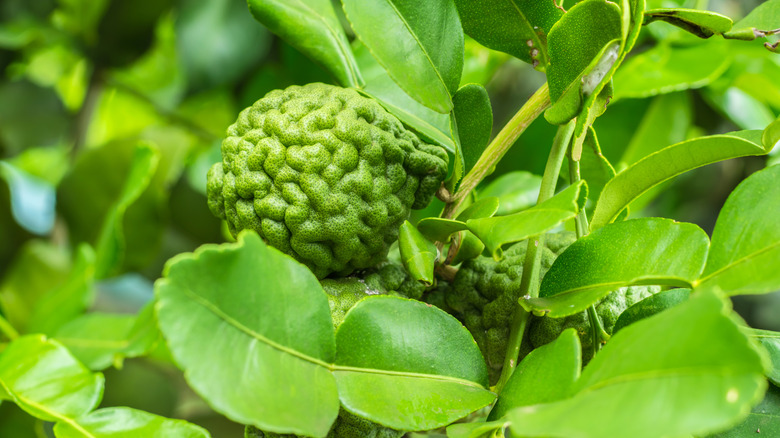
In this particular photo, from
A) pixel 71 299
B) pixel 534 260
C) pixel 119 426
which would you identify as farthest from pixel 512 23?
pixel 71 299

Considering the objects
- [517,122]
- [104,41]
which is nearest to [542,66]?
[517,122]

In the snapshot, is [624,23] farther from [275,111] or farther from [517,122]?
[275,111]

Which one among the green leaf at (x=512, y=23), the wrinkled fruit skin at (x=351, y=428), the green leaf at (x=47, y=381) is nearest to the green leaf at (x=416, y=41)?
the green leaf at (x=512, y=23)

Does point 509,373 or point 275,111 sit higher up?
point 275,111

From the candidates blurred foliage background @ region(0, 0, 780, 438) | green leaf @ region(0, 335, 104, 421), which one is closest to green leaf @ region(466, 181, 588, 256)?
blurred foliage background @ region(0, 0, 780, 438)

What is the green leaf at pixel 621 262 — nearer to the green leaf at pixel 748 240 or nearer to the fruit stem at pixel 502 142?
the green leaf at pixel 748 240

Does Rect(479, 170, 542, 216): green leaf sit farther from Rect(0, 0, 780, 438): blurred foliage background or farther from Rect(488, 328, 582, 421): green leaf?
Rect(488, 328, 582, 421): green leaf

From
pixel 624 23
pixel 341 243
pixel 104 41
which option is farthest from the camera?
pixel 104 41

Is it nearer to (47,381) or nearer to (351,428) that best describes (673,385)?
(351,428)
